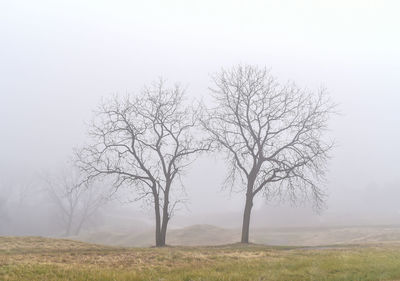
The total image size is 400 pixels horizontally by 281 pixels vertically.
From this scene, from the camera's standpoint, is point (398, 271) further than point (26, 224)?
No

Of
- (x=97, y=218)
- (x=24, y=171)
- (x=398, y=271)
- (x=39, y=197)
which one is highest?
(x=24, y=171)

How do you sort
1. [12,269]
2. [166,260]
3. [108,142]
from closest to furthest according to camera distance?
[12,269] < [166,260] < [108,142]

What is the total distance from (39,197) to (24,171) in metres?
13.7

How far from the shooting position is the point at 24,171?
12950cm

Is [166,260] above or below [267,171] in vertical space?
below

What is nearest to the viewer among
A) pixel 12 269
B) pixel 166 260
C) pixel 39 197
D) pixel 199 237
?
pixel 12 269

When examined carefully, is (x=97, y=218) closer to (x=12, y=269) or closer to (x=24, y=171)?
(x=24, y=171)

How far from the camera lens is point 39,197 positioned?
12356 centimetres

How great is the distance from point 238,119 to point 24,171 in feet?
411

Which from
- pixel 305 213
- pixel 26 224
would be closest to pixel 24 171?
pixel 26 224

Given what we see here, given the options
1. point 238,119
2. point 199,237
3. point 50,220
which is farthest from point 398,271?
point 50,220

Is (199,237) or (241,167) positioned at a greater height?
(241,167)

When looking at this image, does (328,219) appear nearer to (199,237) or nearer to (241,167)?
(199,237)

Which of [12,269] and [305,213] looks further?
[305,213]
